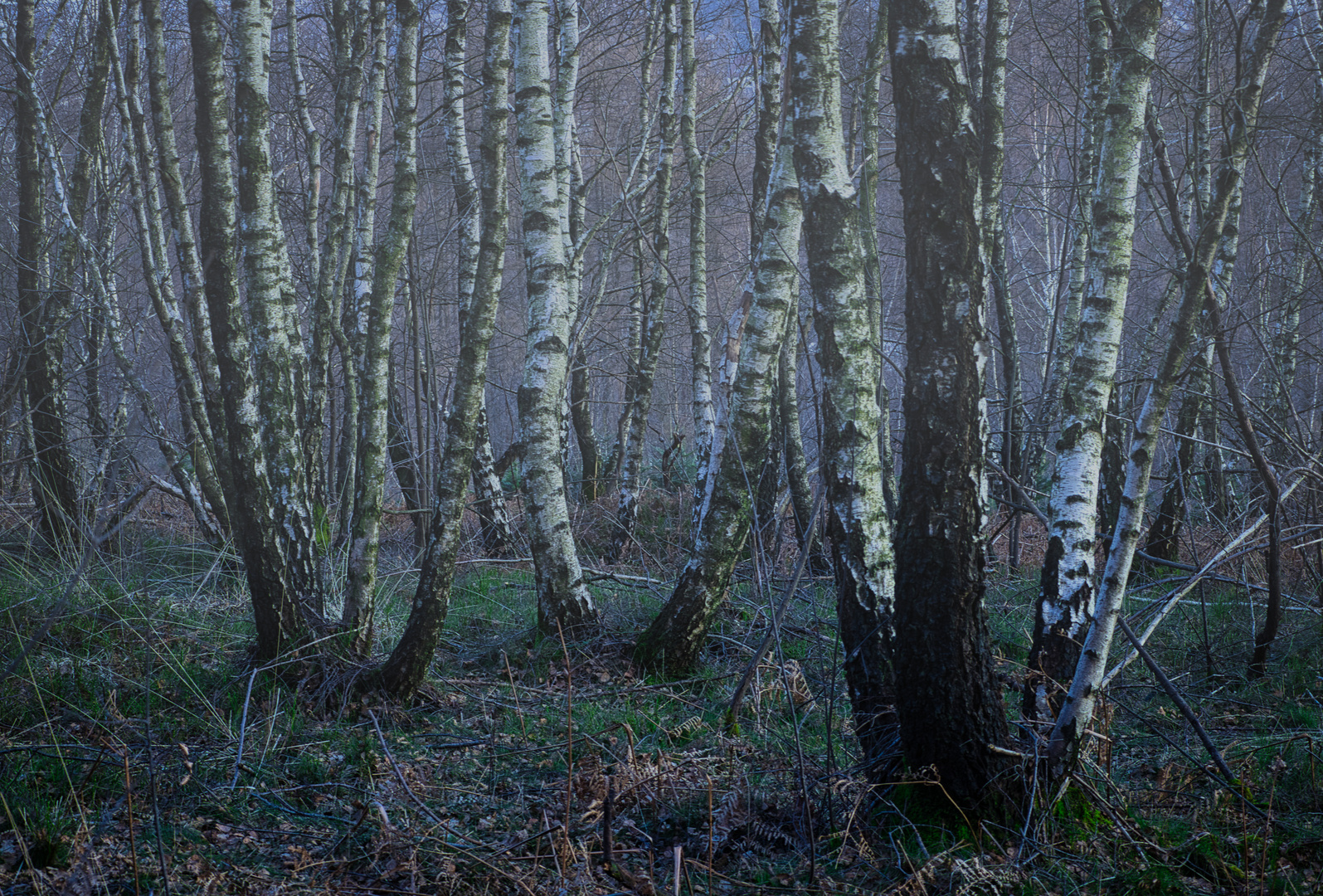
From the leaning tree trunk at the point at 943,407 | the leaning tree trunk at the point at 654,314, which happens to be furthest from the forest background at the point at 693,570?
the leaning tree trunk at the point at 654,314

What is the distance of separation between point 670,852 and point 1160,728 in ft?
8.85

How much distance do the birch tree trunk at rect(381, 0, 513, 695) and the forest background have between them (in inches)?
1.0

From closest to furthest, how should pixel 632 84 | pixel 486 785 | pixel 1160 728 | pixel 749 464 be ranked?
pixel 486 785, pixel 1160 728, pixel 749 464, pixel 632 84

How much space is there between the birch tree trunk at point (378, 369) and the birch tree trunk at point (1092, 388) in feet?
10.8

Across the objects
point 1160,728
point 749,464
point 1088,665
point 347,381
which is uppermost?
point 347,381

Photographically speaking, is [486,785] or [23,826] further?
[486,785]

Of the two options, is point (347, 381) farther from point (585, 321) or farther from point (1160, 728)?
point (1160, 728)

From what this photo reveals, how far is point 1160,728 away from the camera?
165 inches

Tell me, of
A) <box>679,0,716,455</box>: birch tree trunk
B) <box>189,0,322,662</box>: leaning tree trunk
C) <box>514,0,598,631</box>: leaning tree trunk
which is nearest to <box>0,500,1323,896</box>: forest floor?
<box>514,0,598,631</box>: leaning tree trunk

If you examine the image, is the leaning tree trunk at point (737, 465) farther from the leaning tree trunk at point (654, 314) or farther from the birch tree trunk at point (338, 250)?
the leaning tree trunk at point (654, 314)

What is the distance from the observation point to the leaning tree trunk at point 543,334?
4.95 metres

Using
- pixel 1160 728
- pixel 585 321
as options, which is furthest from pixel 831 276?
pixel 585 321

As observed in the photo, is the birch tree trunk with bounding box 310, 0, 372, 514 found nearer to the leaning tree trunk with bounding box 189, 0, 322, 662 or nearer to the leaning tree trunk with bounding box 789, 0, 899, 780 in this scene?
the leaning tree trunk with bounding box 189, 0, 322, 662

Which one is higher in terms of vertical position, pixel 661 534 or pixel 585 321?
pixel 585 321
